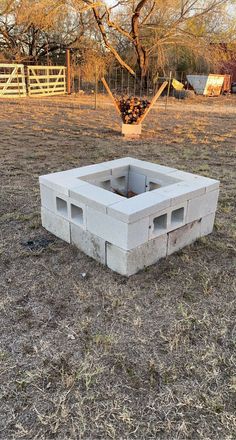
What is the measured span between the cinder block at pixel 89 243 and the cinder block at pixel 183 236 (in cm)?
46

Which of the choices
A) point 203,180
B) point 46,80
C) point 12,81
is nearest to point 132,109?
point 203,180

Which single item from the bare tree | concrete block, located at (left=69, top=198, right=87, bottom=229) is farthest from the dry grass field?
the bare tree

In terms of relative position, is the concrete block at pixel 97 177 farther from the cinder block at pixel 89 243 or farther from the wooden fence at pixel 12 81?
the wooden fence at pixel 12 81

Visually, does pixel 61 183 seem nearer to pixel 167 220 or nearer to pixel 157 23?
pixel 167 220

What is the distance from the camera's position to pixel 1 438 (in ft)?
4.22

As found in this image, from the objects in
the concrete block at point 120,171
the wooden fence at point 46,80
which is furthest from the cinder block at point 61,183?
the wooden fence at point 46,80

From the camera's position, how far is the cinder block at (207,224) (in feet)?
8.69

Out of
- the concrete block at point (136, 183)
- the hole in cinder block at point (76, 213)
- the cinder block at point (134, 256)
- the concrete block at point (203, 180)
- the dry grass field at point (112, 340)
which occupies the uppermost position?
the concrete block at point (203, 180)

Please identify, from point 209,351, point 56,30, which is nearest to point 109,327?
point 209,351

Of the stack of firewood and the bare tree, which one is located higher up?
the bare tree

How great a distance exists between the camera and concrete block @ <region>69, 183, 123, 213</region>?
218cm

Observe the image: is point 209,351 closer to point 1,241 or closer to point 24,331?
point 24,331

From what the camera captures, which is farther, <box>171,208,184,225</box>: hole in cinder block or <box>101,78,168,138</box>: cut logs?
<box>101,78,168,138</box>: cut logs

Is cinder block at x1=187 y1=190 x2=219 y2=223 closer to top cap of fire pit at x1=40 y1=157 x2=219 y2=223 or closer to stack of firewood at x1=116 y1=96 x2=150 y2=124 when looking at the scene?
top cap of fire pit at x1=40 y1=157 x2=219 y2=223
